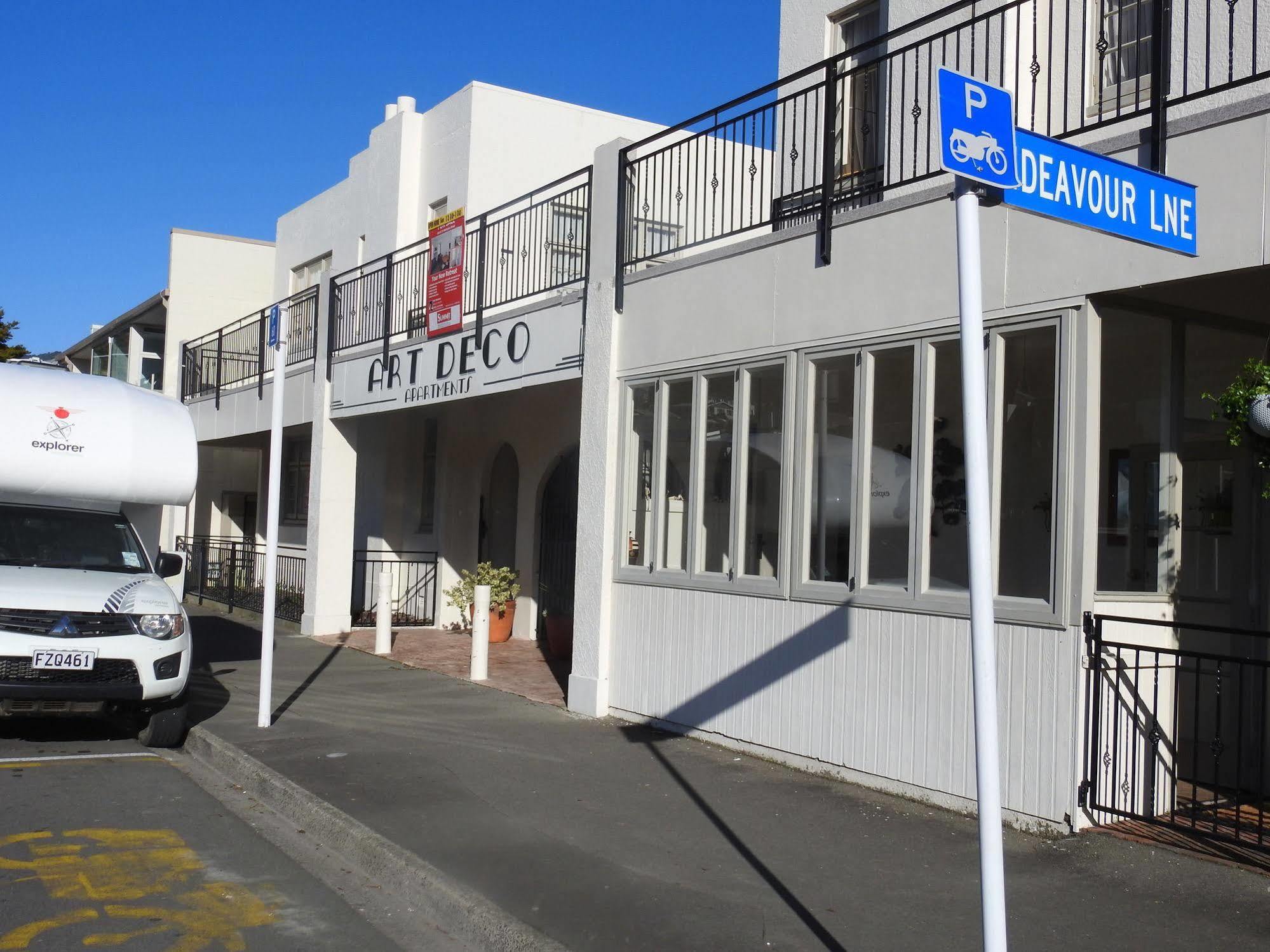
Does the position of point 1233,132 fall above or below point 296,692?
above

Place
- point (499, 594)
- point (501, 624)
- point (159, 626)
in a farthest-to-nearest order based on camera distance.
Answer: point (501, 624) → point (499, 594) → point (159, 626)

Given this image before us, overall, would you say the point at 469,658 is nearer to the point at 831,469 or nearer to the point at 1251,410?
the point at 831,469

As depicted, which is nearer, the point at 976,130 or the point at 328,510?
the point at 976,130

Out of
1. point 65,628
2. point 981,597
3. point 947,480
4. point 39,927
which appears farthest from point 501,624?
point 981,597

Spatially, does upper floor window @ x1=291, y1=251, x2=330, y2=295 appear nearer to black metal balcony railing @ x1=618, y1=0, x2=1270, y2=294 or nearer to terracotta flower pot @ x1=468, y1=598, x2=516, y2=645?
terracotta flower pot @ x1=468, y1=598, x2=516, y2=645

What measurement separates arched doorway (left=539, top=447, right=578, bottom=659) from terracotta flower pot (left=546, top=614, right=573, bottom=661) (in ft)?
1.17

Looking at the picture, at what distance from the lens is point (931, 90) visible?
28.0ft

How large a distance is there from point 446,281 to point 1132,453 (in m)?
8.26

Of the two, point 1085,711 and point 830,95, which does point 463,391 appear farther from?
point 1085,711

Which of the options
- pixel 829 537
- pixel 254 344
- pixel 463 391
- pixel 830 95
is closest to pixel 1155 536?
pixel 829 537

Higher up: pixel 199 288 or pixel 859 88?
pixel 199 288

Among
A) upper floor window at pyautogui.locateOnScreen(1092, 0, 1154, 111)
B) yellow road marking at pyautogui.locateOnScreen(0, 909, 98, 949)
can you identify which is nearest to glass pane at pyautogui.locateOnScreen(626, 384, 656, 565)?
upper floor window at pyautogui.locateOnScreen(1092, 0, 1154, 111)

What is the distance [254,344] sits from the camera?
864 inches

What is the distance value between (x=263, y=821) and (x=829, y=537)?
13.2 ft
